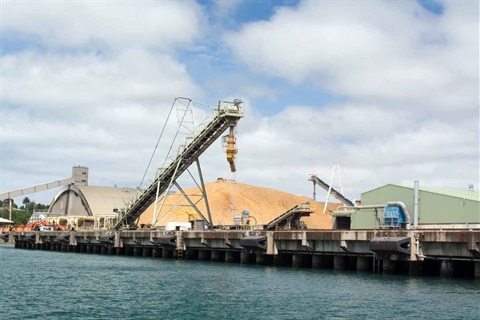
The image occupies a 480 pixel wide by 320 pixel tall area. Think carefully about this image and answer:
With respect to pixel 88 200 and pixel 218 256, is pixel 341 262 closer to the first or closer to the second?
pixel 218 256

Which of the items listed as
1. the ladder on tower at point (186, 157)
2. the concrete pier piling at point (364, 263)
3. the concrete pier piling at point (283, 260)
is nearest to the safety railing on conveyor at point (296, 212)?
the ladder on tower at point (186, 157)

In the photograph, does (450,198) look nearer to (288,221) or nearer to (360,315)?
(360,315)

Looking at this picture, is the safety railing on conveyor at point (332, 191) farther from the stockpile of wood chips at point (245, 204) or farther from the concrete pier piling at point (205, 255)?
the concrete pier piling at point (205, 255)

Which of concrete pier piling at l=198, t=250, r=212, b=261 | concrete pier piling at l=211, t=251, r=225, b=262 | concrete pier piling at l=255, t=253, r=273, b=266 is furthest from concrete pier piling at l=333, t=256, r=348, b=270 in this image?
concrete pier piling at l=198, t=250, r=212, b=261

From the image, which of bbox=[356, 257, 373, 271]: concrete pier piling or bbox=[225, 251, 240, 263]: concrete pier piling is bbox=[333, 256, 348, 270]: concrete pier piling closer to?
bbox=[356, 257, 373, 271]: concrete pier piling

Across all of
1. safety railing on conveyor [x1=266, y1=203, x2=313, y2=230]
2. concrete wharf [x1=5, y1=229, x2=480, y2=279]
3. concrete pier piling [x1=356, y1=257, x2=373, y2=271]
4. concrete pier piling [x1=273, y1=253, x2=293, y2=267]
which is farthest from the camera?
safety railing on conveyor [x1=266, y1=203, x2=313, y2=230]

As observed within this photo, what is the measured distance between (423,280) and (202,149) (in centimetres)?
3009

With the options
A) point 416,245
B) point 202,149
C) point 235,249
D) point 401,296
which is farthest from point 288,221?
point 401,296

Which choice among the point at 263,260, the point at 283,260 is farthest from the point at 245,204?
the point at 283,260

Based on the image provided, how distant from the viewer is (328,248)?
46906 millimetres

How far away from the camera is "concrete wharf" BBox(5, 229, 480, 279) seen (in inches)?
1558

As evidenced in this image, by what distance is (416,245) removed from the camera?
40.3 m

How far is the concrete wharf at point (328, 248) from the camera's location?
39.6 meters

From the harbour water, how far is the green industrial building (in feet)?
26.1
